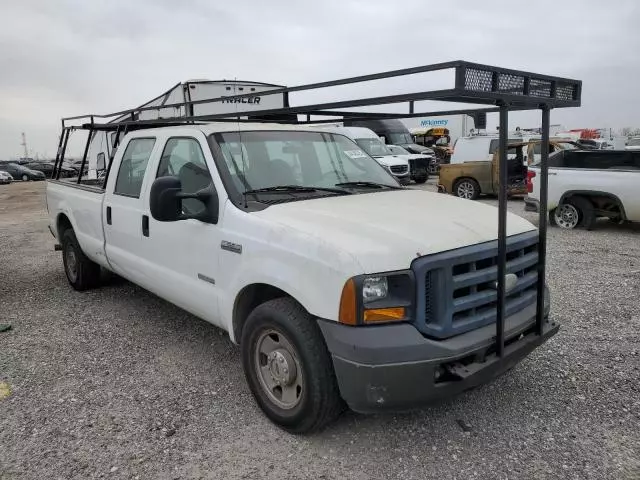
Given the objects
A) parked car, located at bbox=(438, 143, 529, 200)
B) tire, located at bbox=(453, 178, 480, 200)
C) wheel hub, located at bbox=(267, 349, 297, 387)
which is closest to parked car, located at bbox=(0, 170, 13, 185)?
parked car, located at bbox=(438, 143, 529, 200)

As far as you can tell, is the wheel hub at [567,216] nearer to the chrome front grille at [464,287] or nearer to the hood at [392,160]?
the chrome front grille at [464,287]

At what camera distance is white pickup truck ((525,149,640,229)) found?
9.16 metres

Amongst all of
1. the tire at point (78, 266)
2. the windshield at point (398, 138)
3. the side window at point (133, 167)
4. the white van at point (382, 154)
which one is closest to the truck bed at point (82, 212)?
the tire at point (78, 266)

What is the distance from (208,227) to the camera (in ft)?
12.0

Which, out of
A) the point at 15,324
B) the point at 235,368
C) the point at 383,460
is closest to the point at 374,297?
the point at 383,460

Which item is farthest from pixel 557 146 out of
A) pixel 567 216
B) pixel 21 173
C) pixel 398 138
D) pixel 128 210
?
pixel 21 173

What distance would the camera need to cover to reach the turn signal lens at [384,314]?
106 inches

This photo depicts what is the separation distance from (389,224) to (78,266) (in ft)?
14.7

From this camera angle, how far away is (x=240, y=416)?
3408 millimetres

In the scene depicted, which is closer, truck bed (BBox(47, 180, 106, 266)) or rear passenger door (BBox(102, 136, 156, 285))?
rear passenger door (BBox(102, 136, 156, 285))

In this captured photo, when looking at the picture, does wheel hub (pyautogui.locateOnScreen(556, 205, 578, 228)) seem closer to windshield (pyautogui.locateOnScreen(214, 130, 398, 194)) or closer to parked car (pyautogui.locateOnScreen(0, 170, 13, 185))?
windshield (pyautogui.locateOnScreen(214, 130, 398, 194))

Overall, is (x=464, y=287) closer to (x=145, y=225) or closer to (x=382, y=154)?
(x=145, y=225)

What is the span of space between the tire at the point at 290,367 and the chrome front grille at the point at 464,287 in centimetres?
61

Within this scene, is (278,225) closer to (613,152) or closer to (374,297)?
(374,297)
